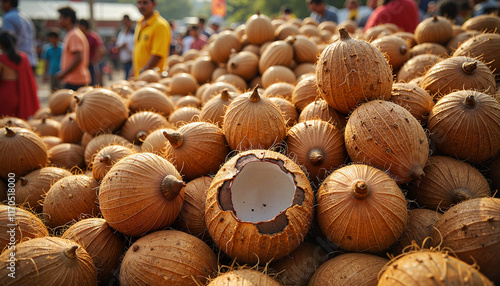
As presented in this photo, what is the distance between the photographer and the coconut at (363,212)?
6.09 feet

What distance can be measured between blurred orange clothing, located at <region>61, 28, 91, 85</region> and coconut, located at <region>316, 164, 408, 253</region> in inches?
266

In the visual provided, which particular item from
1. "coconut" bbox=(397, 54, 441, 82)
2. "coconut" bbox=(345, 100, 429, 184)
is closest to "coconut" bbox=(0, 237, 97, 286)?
"coconut" bbox=(345, 100, 429, 184)

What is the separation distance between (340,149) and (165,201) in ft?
4.33

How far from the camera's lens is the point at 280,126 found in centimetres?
242

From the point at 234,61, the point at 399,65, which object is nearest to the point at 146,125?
the point at 234,61

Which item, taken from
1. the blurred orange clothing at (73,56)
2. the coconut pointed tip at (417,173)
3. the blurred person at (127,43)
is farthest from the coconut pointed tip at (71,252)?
the blurred person at (127,43)

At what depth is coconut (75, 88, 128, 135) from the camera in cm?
331

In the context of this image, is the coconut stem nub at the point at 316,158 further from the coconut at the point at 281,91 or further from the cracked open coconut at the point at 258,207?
the coconut at the point at 281,91

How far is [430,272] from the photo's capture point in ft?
4.50

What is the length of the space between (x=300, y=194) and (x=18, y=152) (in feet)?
8.79

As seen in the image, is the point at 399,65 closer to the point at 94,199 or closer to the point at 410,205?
the point at 410,205

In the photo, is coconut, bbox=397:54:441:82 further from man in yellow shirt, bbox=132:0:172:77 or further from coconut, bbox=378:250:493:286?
man in yellow shirt, bbox=132:0:172:77

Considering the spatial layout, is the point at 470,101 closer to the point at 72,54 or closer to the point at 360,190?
the point at 360,190

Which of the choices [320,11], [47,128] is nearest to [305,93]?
[47,128]
